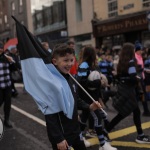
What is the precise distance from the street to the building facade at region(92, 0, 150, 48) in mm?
11820

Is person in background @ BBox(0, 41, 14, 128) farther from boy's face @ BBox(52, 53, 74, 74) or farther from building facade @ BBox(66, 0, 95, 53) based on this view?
building facade @ BBox(66, 0, 95, 53)

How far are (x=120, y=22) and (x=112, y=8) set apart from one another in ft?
4.15

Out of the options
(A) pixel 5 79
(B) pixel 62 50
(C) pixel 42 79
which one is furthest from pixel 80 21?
(C) pixel 42 79

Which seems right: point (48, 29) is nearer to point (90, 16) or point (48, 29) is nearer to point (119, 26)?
point (90, 16)

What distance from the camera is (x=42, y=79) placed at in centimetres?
329

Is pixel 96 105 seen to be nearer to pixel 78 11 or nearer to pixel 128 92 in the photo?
pixel 128 92

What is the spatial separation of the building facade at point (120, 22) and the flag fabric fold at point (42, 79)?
15.3m

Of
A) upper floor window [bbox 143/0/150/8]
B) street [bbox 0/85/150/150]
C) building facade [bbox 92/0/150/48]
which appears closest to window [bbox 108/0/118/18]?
building facade [bbox 92/0/150/48]

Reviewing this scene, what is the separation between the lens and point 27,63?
343 cm

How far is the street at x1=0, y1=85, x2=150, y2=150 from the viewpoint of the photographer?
18.0ft

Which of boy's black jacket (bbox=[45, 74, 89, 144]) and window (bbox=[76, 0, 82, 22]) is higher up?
window (bbox=[76, 0, 82, 22])

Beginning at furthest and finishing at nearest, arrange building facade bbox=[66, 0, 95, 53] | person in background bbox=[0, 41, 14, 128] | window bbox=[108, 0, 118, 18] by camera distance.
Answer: building facade bbox=[66, 0, 95, 53] < window bbox=[108, 0, 118, 18] < person in background bbox=[0, 41, 14, 128]

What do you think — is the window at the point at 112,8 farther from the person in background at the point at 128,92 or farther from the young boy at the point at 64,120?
the young boy at the point at 64,120

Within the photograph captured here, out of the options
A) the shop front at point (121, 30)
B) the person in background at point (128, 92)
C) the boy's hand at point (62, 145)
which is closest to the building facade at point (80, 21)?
the shop front at point (121, 30)
